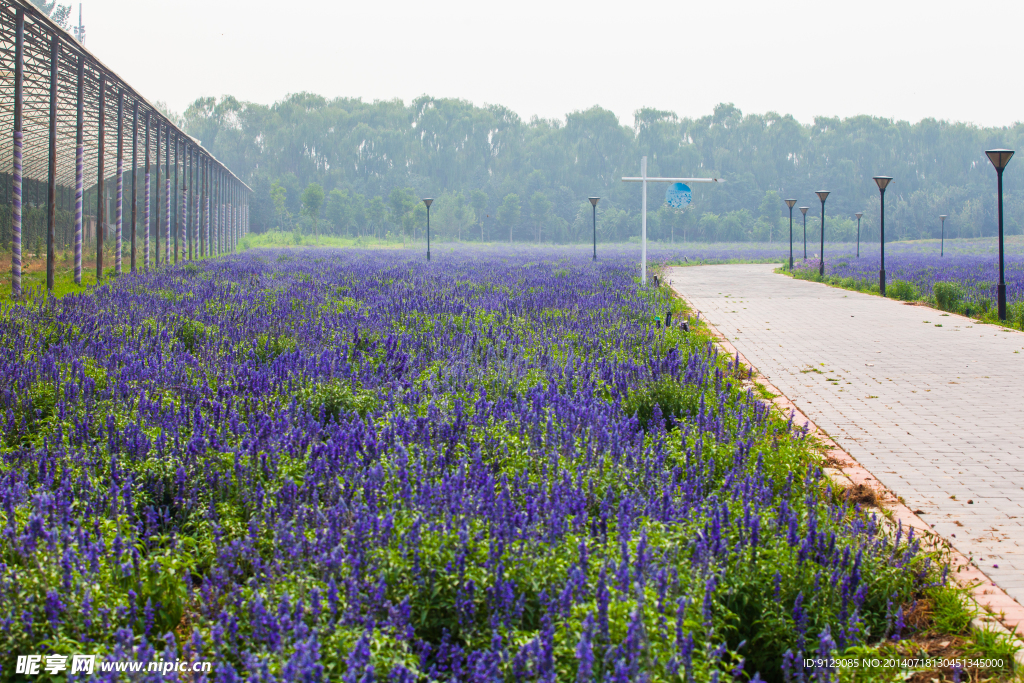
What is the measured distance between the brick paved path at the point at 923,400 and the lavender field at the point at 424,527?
0.54 metres

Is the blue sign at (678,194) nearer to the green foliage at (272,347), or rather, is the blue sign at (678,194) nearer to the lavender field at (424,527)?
the green foliage at (272,347)

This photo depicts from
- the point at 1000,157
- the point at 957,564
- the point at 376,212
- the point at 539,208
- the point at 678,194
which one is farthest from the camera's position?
the point at 539,208

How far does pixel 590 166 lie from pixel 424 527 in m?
134

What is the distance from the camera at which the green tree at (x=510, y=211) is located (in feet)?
350

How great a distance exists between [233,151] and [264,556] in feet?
424

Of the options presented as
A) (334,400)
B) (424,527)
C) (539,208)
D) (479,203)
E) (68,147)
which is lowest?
(424,527)

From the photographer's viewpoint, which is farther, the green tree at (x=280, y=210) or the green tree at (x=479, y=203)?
the green tree at (x=479, y=203)

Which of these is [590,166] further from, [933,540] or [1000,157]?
[933,540]

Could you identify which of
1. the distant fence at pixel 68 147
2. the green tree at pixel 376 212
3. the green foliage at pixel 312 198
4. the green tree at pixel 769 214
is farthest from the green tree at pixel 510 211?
the distant fence at pixel 68 147

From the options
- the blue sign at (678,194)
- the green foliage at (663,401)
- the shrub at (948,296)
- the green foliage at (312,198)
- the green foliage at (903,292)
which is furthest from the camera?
the green foliage at (312,198)

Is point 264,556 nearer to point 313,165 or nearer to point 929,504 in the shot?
point 929,504

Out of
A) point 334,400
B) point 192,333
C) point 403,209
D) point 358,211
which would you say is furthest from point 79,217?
point 358,211

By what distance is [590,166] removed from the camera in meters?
133

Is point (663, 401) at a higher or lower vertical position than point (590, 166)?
lower
